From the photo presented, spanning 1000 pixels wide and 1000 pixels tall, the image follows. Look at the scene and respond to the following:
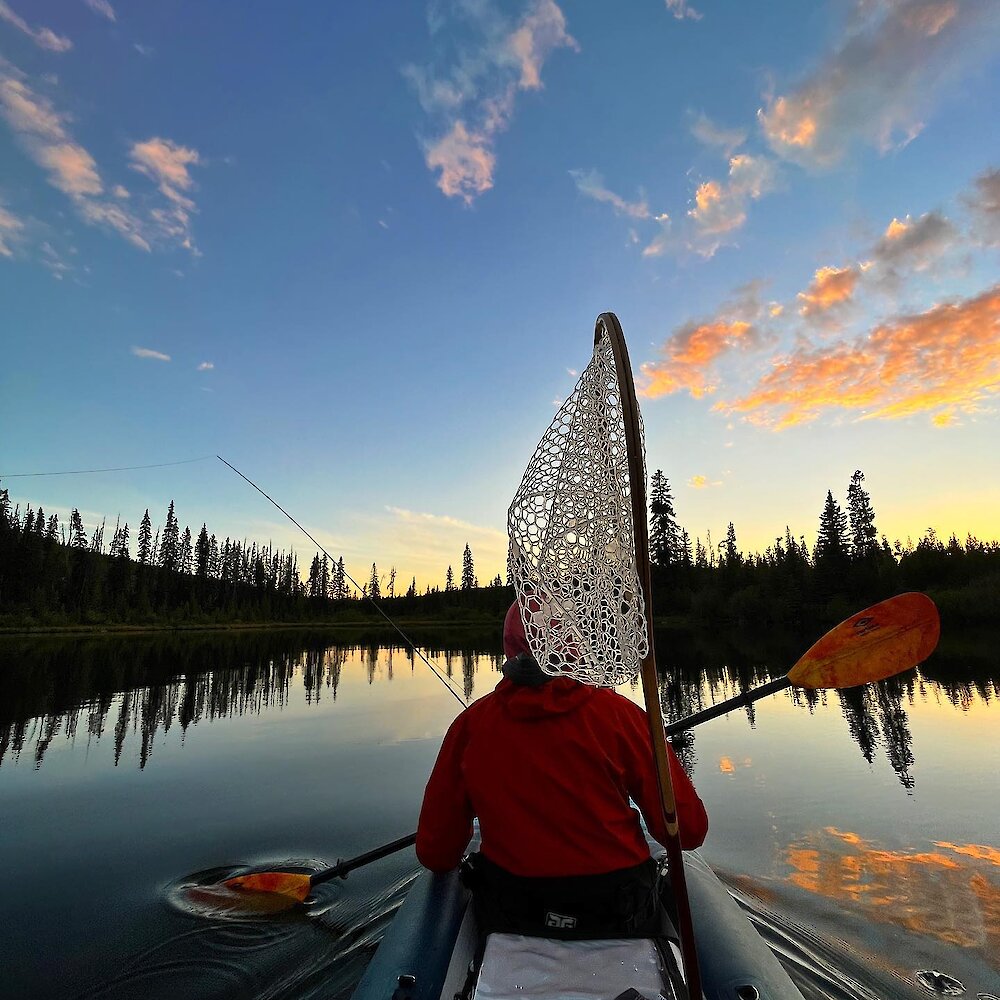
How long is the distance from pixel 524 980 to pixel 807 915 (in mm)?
3841

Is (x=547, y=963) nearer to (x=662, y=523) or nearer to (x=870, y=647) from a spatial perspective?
(x=870, y=647)

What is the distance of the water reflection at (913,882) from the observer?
447 cm

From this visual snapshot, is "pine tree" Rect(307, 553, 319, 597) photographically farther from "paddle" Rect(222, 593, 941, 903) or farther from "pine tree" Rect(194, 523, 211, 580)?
"paddle" Rect(222, 593, 941, 903)

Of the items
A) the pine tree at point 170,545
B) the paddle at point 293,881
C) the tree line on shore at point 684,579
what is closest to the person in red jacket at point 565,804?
the paddle at point 293,881

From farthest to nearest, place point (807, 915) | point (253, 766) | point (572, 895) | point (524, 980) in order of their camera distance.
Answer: point (253, 766) < point (807, 915) < point (572, 895) < point (524, 980)

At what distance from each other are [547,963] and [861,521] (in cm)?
6949

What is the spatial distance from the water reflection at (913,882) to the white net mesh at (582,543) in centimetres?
442

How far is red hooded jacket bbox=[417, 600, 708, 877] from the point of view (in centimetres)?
220

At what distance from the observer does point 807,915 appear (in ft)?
15.2

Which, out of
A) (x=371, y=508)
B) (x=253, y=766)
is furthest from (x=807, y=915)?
(x=371, y=508)

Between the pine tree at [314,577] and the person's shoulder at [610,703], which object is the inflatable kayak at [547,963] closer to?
the person's shoulder at [610,703]

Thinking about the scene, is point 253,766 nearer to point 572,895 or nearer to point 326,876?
point 326,876

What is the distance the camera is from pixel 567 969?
6.84 ft

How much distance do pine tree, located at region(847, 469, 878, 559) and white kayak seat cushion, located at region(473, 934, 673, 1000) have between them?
67.2m
